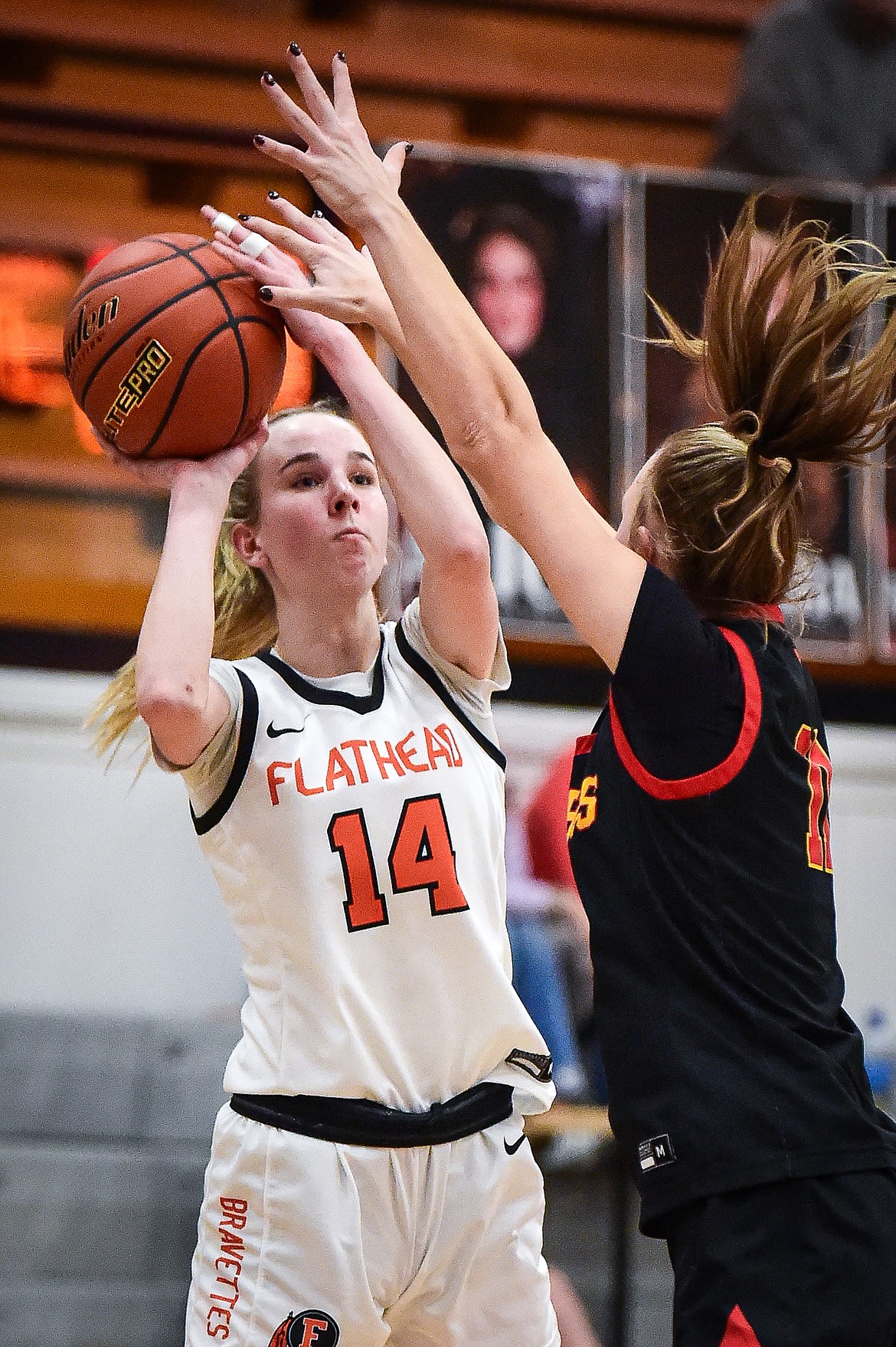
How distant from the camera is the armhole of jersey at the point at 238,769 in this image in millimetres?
2520

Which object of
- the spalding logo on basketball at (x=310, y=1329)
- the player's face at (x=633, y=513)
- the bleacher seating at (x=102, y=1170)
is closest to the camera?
the player's face at (x=633, y=513)

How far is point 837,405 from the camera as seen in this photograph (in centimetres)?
205

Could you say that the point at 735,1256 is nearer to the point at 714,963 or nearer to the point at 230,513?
the point at 714,963

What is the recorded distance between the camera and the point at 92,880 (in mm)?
5590

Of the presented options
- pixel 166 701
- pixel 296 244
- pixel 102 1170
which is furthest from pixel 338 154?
pixel 102 1170

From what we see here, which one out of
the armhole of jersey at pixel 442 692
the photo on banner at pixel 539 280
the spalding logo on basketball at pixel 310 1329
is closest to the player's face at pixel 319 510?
the armhole of jersey at pixel 442 692

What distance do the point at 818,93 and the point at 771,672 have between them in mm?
5312

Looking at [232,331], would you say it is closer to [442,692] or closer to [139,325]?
[139,325]

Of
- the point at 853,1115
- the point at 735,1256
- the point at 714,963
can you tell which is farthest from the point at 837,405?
the point at 735,1256

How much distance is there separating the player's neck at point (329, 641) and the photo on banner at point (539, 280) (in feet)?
10.4

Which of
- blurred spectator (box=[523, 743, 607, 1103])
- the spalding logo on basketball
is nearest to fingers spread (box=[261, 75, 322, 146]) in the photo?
the spalding logo on basketball

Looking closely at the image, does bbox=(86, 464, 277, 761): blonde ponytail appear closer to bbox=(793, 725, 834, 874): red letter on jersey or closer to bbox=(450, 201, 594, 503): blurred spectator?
bbox=(793, 725, 834, 874): red letter on jersey

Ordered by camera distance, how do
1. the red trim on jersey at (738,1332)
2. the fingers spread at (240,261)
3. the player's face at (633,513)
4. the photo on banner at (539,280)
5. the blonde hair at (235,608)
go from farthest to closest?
the photo on banner at (539,280), the blonde hair at (235,608), the fingers spread at (240,261), the player's face at (633,513), the red trim on jersey at (738,1332)

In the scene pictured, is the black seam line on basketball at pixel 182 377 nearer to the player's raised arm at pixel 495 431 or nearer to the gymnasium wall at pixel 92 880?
the player's raised arm at pixel 495 431
